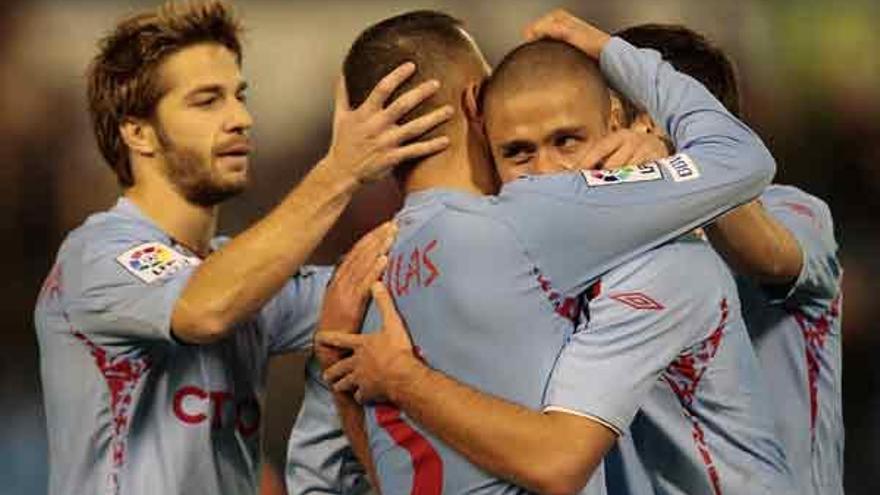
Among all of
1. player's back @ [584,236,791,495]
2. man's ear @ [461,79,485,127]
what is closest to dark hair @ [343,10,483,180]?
man's ear @ [461,79,485,127]

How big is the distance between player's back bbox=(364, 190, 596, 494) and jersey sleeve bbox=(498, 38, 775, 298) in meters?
0.04

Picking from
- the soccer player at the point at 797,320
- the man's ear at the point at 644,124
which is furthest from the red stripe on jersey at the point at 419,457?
the soccer player at the point at 797,320

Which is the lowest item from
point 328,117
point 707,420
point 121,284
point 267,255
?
point 328,117

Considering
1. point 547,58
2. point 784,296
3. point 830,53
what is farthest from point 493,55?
point 547,58

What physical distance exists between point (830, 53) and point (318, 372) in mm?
3885

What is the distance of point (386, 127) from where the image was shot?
2.82 metres

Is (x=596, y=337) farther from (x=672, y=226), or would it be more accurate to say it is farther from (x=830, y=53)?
(x=830, y=53)

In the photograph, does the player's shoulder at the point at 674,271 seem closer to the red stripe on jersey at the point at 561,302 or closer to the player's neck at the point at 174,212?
the red stripe on jersey at the point at 561,302

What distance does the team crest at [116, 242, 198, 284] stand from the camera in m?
3.33

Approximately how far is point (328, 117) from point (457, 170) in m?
3.59

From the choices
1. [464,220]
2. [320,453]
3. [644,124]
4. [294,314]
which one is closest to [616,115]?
[644,124]

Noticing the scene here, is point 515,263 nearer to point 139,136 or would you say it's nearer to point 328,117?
point 139,136

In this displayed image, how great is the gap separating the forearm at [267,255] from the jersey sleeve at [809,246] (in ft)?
2.83

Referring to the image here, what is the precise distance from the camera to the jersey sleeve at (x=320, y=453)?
312cm
